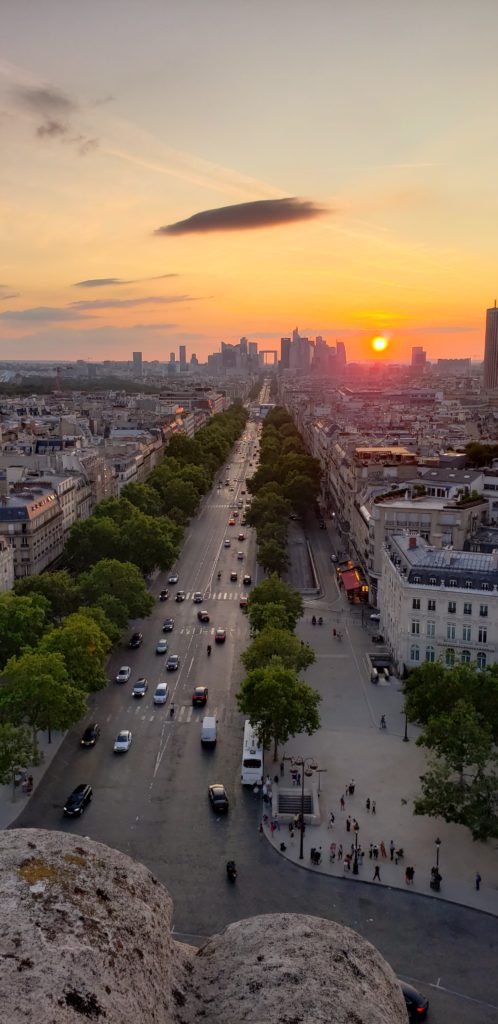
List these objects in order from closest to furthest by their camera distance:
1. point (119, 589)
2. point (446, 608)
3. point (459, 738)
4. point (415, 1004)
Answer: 1. point (415, 1004)
2. point (459, 738)
3. point (446, 608)
4. point (119, 589)

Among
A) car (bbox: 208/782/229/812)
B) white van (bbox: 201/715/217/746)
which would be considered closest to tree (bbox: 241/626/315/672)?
white van (bbox: 201/715/217/746)

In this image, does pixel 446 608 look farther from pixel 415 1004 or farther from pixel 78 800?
pixel 415 1004

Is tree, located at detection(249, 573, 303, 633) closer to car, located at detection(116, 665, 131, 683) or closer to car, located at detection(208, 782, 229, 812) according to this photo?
car, located at detection(116, 665, 131, 683)

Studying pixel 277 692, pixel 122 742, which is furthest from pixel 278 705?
pixel 122 742

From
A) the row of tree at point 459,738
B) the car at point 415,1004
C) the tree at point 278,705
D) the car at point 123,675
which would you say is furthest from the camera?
the car at point 123,675

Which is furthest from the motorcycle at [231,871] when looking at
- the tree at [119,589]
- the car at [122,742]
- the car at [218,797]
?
the tree at [119,589]

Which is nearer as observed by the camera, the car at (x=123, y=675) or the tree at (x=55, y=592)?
the car at (x=123, y=675)

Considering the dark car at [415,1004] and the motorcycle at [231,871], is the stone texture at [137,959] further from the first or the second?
the motorcycle at [231,871]
